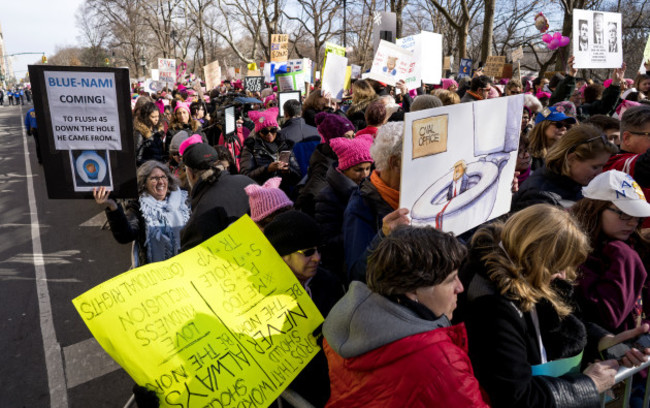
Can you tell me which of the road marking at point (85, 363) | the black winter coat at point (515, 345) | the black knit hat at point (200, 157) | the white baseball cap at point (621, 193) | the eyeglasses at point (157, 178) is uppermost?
the black knit hat at point (200, 157)

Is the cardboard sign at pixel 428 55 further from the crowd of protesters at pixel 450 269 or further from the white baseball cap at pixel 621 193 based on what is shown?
the white baseball cap at pixel 621 193

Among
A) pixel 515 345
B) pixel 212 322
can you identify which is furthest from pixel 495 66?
pixel 212 322

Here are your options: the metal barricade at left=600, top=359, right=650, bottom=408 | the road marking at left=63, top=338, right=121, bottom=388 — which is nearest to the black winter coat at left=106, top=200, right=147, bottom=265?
the road marking at left=63, top=338, right=121, bottom=388

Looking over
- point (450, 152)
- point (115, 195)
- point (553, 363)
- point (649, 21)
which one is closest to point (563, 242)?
point (553, 363)

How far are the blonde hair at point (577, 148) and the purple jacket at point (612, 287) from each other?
92 centimetres

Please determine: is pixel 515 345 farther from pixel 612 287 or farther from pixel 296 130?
pixel 296 130

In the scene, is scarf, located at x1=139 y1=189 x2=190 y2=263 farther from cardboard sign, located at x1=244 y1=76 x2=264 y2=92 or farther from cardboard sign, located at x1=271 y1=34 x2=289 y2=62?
cardboard sign, located at x1=271 y1=34 x2=289 y2=62

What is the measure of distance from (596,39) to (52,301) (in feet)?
24.6

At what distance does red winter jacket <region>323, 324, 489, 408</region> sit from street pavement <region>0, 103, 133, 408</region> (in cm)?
268

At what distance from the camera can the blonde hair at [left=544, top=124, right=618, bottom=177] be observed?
2998 mm

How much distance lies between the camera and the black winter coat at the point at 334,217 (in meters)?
3.12

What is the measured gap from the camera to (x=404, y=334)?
1524 millimetres

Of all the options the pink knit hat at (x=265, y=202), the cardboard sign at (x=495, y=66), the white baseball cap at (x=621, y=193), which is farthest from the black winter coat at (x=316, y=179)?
the cardboard sign at (x=495, y=66)

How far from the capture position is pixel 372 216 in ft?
8.59
